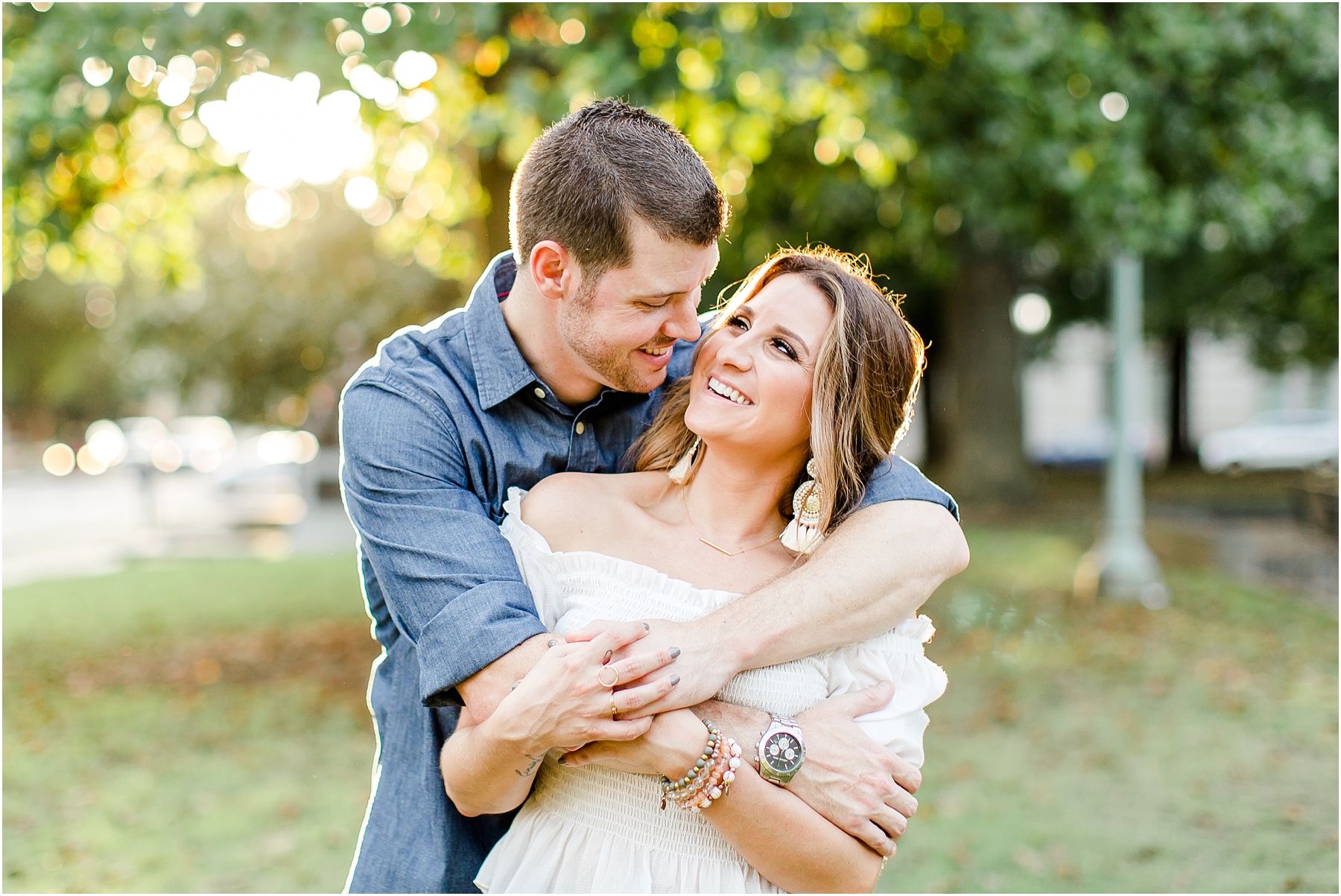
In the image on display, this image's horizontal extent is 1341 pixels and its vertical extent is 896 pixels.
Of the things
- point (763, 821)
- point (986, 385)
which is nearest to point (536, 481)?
point (763, 821)

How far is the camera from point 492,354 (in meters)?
2.28

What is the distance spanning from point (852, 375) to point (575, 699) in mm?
867

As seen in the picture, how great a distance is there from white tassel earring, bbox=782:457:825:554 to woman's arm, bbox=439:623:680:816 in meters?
0.49

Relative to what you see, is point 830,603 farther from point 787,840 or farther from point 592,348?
point 592,348

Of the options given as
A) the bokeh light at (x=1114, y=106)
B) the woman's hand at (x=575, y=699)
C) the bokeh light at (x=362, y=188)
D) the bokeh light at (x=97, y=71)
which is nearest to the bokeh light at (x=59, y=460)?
the bokeh light at (x=362, y=188)

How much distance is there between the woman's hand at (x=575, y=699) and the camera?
6.02ft

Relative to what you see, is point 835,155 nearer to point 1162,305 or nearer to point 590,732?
point 590,732

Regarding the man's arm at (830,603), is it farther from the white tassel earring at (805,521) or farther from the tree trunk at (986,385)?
the tree trunk at (986,385)

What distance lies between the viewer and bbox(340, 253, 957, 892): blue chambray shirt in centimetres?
196

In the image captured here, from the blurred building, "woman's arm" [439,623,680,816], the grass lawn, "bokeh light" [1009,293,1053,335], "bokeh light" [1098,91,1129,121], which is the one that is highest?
the blurred building

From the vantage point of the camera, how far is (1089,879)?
4.71 metres

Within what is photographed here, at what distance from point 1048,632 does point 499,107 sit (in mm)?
6225

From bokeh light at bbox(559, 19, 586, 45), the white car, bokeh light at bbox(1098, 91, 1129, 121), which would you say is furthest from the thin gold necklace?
the white car

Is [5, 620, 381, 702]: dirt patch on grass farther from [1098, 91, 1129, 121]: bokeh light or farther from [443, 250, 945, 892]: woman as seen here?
[1098, 91, 1129, 121]: bokeh light
